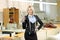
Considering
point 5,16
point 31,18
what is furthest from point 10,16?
point 31,18

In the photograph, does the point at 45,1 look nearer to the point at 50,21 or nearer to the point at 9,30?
the point at 50,21

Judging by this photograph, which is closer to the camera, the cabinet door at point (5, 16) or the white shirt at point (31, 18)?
the white shirt at point (31, 18)

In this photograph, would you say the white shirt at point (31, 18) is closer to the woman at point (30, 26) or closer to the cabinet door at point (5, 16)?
the woman at point (30, 26)

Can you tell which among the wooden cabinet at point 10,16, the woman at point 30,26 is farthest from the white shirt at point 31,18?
the wooden cabinet at point 10,16

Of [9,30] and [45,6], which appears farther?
[45,6]

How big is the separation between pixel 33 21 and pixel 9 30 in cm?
125

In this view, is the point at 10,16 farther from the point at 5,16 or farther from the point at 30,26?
the point at 30,26

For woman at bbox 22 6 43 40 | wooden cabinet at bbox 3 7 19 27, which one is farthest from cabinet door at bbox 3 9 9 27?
woman at bbox 22 6 43 40

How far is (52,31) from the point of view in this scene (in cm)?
450

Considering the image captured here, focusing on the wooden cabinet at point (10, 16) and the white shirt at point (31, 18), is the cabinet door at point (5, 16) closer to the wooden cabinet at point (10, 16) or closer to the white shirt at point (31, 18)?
the wooden cabinet at point (10, 16)

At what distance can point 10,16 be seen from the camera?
4336mm

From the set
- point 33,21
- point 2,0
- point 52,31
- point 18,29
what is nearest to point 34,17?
point 33,21

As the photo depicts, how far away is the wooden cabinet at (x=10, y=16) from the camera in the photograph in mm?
4281

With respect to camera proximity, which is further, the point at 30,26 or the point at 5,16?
the point at 5,16
